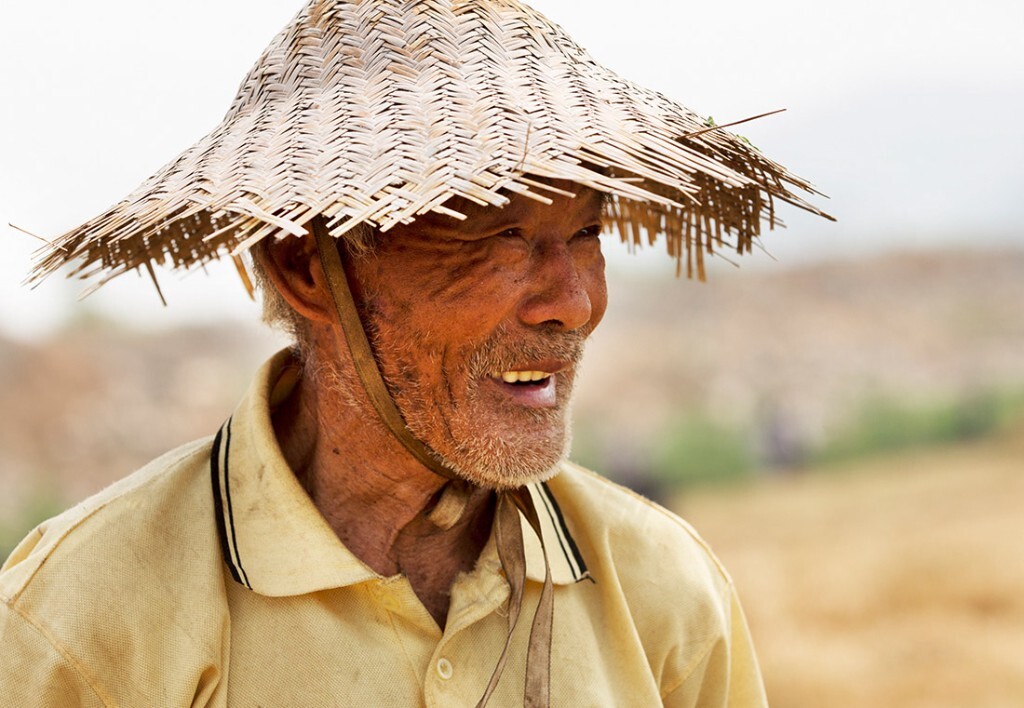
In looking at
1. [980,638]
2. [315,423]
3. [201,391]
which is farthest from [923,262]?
[315,423]

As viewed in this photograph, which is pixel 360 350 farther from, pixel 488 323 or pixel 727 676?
pixel 727 676

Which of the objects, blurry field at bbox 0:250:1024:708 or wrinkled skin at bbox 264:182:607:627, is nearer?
wrinkled skin at bbox 264:182:607:627

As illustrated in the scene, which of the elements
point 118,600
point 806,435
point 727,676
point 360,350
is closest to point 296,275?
point 360,350

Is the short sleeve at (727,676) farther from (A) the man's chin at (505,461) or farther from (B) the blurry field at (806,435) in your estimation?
(B) the blurry field at (806,435)

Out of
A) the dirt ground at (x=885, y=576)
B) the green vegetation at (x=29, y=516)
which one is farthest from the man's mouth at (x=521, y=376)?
the green vegetation at (x=29, y=516)

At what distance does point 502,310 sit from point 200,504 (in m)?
0.64

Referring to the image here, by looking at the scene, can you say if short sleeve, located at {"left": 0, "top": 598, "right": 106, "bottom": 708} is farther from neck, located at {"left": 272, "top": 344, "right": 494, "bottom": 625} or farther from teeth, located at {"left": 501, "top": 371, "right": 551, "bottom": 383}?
teeth, located at {"left": 501, "top": 371, "right": 551, "bottom": 383}

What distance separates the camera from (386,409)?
6.97 feet

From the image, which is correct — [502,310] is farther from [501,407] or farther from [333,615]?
[333,615]

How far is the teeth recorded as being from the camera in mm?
2075

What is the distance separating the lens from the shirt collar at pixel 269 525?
6.54 ft

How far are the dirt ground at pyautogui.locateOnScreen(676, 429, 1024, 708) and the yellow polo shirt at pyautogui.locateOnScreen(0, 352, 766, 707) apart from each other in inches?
192

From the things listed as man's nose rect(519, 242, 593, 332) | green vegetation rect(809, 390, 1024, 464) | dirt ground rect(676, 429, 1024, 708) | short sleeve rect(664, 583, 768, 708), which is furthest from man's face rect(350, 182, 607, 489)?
green vegetation rect(809, 390, 1024, 464)

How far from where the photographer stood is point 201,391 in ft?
46.5
